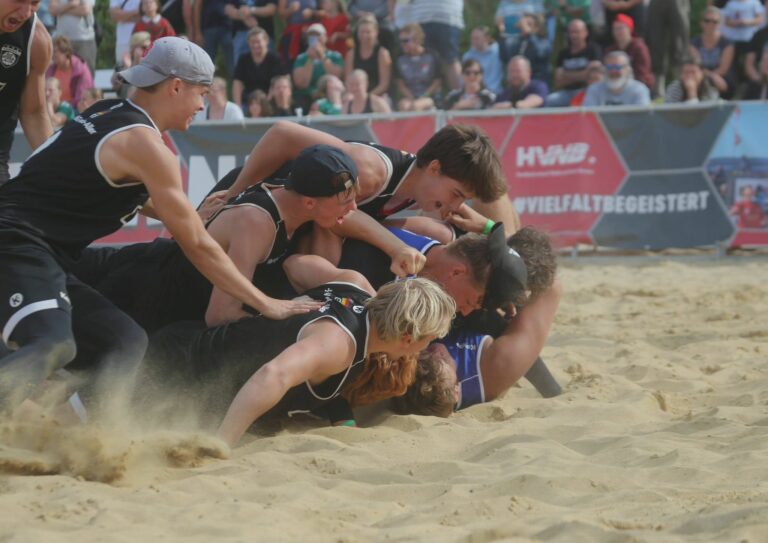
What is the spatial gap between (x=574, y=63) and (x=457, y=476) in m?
8.35

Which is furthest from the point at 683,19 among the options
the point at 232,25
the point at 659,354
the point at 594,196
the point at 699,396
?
the point at 699,396

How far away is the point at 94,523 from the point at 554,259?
2.77 metres

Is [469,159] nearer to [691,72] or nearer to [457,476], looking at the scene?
[457,476]

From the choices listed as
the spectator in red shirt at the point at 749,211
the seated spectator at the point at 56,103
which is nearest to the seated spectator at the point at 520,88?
the spectator in red shirt at the point at 749,211

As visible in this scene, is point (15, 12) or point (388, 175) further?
point (388, 175)

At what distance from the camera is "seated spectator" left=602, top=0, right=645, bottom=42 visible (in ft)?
38.3

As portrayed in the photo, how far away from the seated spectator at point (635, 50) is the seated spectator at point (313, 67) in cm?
293

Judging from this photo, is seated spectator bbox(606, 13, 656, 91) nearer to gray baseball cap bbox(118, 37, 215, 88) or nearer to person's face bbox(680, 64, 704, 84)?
person's face bbox(680, 64, 704, 84)

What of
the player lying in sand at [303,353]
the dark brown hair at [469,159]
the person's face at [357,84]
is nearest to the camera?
the player lying in sand at [303,353]

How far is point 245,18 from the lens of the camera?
1261 cm

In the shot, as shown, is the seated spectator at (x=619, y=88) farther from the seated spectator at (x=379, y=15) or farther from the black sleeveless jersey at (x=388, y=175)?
the black sleeveless jersey at (x=388, y=175)

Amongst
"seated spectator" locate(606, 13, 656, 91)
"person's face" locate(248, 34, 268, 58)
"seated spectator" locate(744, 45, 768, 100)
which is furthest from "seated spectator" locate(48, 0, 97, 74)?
"seated spectator" locate(744, 45, 768, 100)

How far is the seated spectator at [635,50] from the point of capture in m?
11.3

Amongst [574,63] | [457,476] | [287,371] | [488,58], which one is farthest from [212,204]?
[488,58]
